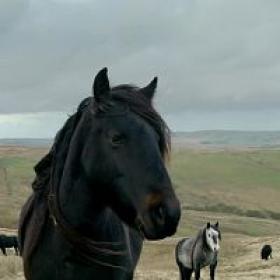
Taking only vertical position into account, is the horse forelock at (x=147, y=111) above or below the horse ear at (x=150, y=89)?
below

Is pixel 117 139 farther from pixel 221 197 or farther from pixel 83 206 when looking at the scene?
pixel 221 197

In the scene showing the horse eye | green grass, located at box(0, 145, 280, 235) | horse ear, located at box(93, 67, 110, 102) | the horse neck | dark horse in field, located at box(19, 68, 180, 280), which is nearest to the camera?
dark horse in field, located at box(19, 68, 180, 280)

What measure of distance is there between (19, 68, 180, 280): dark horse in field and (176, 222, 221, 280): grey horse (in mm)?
15550

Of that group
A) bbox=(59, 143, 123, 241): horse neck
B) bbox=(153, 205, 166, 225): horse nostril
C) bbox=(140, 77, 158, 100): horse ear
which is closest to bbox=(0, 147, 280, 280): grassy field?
bbox=(59, 143, 123, 241): horse neck

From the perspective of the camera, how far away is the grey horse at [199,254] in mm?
20734

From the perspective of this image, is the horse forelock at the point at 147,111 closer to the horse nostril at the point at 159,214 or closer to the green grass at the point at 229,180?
the horse nostril at the point at 159,214

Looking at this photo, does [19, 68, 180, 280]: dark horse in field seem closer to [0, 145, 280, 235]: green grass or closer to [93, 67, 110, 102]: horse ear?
[93, 67, 110, 102]: horse ear

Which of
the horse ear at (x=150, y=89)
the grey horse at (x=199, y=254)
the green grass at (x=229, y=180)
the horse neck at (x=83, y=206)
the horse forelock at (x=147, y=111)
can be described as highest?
the horse ear at (x=150, y=89)

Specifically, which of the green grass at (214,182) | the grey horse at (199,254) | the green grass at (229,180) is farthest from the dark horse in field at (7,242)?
the green grass at (229,180)

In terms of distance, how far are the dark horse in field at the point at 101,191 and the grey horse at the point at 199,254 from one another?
1555cm

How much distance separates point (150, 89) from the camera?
497cm

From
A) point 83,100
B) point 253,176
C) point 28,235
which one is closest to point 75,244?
point 28,235

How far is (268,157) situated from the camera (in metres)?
127

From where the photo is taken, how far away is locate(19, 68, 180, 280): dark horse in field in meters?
4.16
